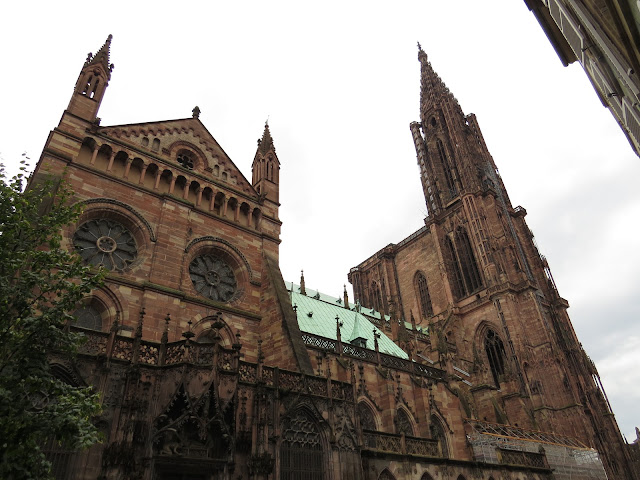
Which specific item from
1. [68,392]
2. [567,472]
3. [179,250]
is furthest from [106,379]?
[567,472]

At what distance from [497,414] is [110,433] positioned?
93.8 ft

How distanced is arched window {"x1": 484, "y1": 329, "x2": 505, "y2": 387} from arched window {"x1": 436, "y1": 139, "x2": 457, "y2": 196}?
23261 millimetres

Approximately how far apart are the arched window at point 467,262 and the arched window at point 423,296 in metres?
6.33

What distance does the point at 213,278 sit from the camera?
18953mm

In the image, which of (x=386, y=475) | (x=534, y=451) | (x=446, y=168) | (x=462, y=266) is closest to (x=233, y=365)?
(x=386, y=475)

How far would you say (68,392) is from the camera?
861cm

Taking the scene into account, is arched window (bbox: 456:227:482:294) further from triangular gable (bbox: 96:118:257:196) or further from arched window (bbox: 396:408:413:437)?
triangular gable (bbox: 96:118:257:196)

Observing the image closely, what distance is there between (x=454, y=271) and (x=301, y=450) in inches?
1763

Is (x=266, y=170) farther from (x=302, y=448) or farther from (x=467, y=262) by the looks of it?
(x=467, y=262)

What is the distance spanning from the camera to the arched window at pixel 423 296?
185 feet

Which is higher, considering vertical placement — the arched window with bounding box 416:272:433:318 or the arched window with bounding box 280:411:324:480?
the arched window with bounding box 416:272:433:318

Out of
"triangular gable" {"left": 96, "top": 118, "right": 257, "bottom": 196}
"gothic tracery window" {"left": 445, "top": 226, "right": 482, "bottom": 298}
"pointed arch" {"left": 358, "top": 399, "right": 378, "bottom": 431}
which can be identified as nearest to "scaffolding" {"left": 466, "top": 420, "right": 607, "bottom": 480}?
"pointed arch" {"left": 358, "top": 399, "right": 378, "bottom": 431}

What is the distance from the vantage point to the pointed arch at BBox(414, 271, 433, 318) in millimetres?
56500

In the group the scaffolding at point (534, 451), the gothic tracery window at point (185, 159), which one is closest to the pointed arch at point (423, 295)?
the scaffolding at point (534, 451)
